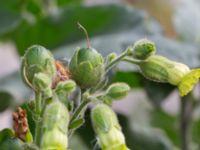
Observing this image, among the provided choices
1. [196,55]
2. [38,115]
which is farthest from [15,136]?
[196,55]

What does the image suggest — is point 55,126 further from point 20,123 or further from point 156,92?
A: point 156,92

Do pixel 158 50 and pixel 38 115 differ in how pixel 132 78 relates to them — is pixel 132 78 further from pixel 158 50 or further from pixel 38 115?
pixel 38 115

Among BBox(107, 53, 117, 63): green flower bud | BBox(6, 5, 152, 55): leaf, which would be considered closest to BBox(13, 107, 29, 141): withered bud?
BBox(107, 53, 117, 63): green flower bud

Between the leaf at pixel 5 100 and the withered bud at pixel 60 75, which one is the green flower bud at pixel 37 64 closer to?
the withered bud at pixel 60 75

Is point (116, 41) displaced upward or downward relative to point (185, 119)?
upward

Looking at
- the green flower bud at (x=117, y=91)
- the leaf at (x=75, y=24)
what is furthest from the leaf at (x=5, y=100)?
the green flower bud at (x=117, y=91)

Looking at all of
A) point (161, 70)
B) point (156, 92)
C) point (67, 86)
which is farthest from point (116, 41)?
point (67, 86)

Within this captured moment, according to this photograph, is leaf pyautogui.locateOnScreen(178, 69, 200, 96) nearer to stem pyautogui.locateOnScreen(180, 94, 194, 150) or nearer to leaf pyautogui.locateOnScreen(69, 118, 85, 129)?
leaf pyautogui.locateOnScreen(69, 118, 85, 129)

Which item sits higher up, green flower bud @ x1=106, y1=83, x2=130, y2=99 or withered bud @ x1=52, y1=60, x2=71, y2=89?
withered bud @ x1=52, y1=60, x2=71, y2=89
